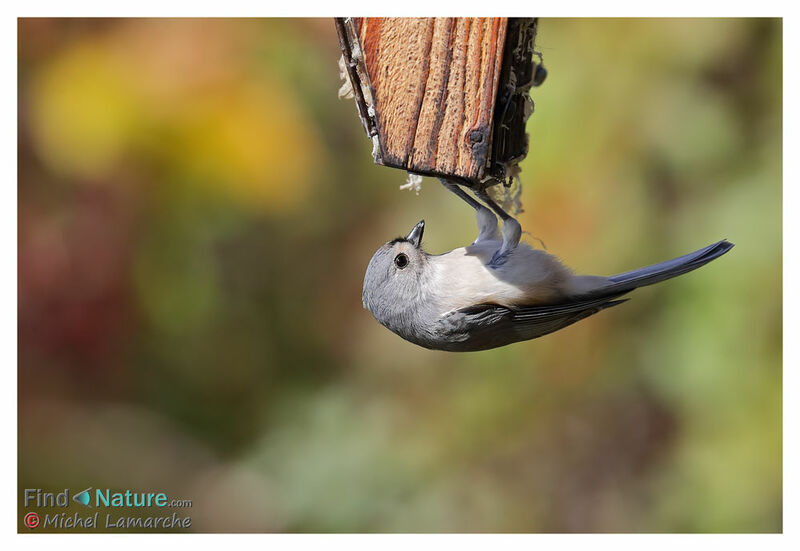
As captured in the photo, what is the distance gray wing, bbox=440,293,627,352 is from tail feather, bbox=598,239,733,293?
4 centimetres

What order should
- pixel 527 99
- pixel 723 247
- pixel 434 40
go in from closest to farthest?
pixel 434 40, pixel 527 99, pixel 723 247

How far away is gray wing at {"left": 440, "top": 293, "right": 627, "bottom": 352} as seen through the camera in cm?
226

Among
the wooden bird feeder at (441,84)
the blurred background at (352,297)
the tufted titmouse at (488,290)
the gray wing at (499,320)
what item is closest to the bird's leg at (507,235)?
the tufted titmouse at (488,290)

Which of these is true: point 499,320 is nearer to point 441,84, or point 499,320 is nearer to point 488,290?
point 488,290

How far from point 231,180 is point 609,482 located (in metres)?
3.11

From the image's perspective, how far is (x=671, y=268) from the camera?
226 cm

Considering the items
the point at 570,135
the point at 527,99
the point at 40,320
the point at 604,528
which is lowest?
the point at 604,528

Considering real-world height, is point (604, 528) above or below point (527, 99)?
below

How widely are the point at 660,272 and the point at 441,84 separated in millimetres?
960

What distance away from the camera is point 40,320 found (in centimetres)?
438

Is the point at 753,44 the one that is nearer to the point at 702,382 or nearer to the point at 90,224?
the point at 702,382

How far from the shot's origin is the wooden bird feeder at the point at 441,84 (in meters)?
1.79

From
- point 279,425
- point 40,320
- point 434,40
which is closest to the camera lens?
point 434,40

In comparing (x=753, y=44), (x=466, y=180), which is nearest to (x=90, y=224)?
(x=466, y=180)
